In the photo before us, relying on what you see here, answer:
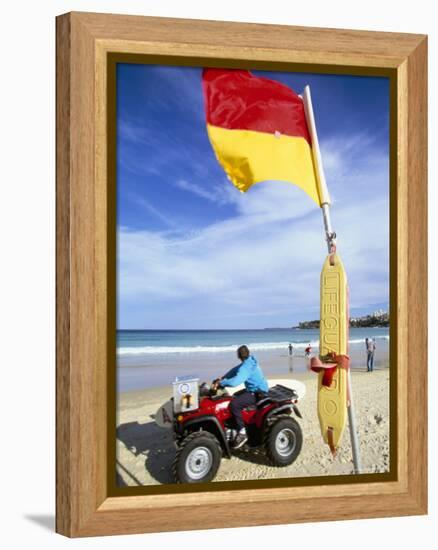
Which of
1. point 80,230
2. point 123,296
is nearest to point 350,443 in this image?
point 123,296

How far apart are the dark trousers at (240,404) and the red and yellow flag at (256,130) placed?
103cm

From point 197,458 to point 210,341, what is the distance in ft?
1.86

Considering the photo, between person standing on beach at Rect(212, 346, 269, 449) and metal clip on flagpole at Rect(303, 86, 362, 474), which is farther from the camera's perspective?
metal clip on flagpole at Rect(303, 86, 362, 474)

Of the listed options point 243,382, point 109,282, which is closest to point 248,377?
point 243,382

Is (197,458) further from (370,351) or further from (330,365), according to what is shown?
(370,351)

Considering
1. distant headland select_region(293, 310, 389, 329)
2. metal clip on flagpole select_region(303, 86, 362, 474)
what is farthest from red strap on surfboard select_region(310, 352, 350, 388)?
metal clip on flagpole select_region(303, 86, 362, 474)

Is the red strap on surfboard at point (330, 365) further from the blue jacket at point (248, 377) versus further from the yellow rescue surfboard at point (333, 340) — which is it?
the blue jacket at point (248, 377)

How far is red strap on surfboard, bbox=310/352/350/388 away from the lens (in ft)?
15.3

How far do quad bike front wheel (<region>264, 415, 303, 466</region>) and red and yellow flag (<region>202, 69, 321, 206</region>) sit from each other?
1.13m

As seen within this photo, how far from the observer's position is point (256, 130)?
4.61m

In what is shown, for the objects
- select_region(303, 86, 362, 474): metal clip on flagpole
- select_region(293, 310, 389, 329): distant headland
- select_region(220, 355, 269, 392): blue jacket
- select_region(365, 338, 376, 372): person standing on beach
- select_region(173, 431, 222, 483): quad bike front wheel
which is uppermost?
select_region(303, 86, 362, 474): metal clip on flagpole

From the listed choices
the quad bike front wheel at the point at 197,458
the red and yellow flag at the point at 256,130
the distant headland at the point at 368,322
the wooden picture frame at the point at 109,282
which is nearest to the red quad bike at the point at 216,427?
the quad bike front wheel at the point at 197,458

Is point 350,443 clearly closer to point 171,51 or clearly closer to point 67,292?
point 67,292

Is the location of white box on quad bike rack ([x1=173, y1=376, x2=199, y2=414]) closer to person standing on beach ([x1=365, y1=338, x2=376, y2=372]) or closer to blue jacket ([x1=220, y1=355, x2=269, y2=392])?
blue jacket ([x1=220, y1=355, x2=269, y2=392])
